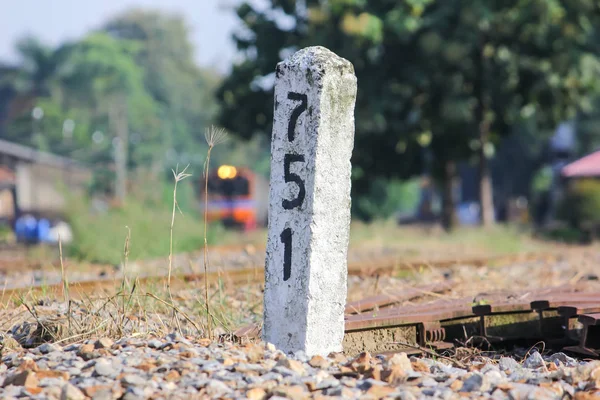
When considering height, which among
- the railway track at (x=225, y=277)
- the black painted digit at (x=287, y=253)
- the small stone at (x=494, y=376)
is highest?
the black painted digit at (x=287, y=253)

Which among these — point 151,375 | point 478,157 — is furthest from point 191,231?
point 151,375

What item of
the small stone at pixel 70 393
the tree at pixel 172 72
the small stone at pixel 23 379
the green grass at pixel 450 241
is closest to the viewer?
the small stone at pixel 70 393

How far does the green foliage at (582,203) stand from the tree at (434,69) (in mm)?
3100

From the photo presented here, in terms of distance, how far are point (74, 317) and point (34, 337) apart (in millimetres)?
303

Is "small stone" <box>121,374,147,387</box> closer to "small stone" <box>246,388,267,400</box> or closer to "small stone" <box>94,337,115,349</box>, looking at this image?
"small stone" <box>246,388,267,400</box>

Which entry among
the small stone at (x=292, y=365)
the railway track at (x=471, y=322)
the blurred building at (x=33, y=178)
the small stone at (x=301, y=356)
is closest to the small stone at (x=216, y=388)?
the small stone at (x=292, y=365)

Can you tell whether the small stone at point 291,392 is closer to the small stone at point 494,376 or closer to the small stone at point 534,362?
the small stone at point 494,376

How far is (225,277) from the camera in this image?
8383 millimetres

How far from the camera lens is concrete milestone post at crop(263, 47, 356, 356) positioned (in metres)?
5.32

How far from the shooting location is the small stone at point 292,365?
4.70m

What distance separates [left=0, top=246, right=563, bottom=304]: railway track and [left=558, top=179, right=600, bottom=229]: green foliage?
1183 centimetres

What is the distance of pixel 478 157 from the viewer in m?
24.0

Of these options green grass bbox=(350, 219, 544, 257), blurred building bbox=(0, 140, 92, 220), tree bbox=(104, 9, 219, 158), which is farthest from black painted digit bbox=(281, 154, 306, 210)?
tree bbox=(104, 9, 219, 158)

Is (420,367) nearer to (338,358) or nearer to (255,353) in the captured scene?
(338,358)
